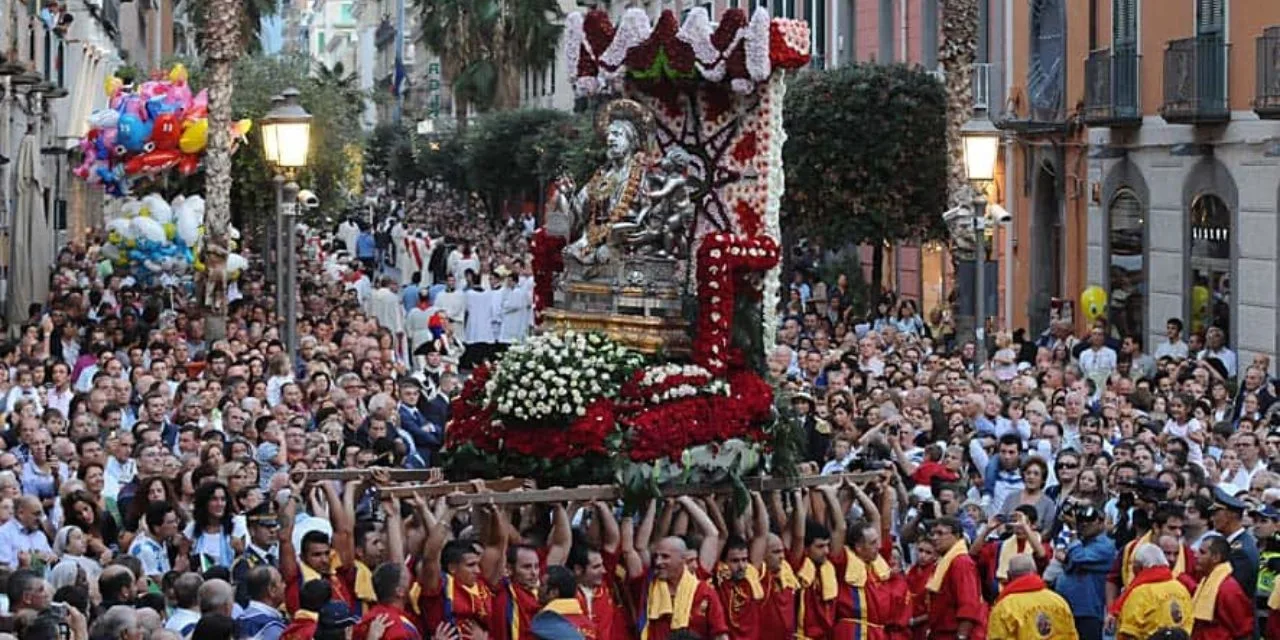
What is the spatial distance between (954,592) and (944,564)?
0.57 feet

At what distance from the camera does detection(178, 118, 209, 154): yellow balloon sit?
107ft

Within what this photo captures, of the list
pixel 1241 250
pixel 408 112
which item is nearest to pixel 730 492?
pixel 1241 250

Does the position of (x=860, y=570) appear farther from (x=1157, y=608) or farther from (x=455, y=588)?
(x=455, y=588)

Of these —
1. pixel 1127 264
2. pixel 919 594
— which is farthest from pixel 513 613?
pixel 1127 264

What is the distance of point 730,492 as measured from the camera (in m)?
15.0

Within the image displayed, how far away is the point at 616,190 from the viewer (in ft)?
52.0

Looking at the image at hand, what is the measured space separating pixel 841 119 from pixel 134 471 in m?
20.0

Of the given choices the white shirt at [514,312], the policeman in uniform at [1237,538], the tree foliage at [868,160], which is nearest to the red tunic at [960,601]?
the policeman in uniform at [1237,538]

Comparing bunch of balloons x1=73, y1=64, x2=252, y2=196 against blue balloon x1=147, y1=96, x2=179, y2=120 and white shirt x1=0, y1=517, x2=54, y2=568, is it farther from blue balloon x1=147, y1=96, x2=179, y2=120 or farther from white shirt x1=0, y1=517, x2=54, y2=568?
white shirt x1=0, y1=517, x2=54, y2=568

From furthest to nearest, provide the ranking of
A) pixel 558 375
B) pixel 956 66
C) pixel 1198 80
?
pixel 1198 80 < pixel 956 66 < pixel 558 375

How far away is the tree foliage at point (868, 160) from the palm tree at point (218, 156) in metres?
8.83

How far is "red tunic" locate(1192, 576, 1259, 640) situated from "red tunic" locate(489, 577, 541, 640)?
355 centimetres

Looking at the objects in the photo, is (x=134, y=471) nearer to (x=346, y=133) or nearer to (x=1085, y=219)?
(x=1085, y=219)

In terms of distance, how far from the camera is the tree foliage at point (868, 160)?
35844 millimetres
